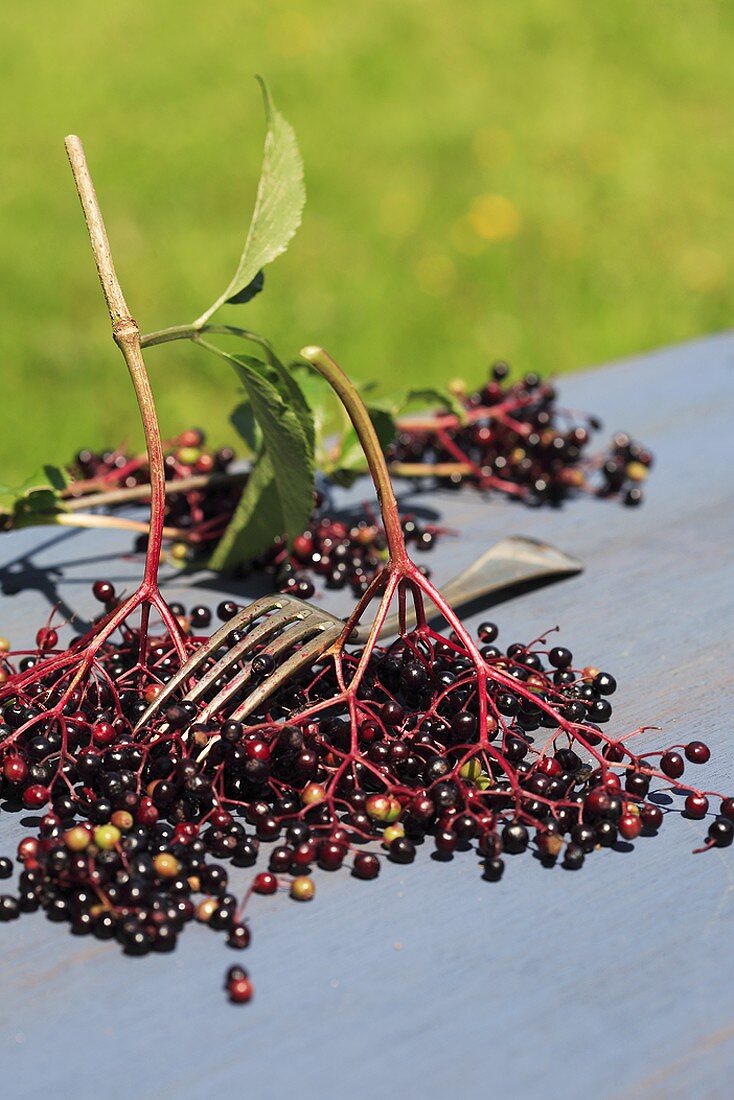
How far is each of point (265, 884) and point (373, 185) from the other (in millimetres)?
3904

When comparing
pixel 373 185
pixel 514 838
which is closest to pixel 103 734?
pixel 514 838

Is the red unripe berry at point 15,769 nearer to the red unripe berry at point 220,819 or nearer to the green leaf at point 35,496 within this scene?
the red unripe berry at point 220,819

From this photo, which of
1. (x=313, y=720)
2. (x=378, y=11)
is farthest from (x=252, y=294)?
(x=378, y=11)

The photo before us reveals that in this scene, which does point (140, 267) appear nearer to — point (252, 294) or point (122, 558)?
point (122, 558)

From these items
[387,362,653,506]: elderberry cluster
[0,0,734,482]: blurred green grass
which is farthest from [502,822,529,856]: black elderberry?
[0,0,734,482]: blurred green grass

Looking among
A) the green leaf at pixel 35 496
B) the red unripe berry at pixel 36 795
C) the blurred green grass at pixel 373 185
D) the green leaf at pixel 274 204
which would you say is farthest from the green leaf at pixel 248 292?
the blurred green grass at pixel 373 185

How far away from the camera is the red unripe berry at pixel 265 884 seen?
3.00 ft

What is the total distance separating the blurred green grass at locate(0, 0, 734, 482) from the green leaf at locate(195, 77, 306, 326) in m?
2.05

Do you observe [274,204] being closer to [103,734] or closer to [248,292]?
[248,292]

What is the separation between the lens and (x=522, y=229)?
4406 mm

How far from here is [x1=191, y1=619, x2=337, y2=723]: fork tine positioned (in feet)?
3.32

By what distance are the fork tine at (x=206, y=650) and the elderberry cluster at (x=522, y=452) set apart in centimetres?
72

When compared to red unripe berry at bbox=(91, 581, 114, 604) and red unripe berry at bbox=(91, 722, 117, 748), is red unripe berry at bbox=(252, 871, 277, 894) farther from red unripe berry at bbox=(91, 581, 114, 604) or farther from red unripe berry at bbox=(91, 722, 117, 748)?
red unripe berry at bbox=(91, 581, 114, 604)

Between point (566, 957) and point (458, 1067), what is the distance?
13 centimetres
